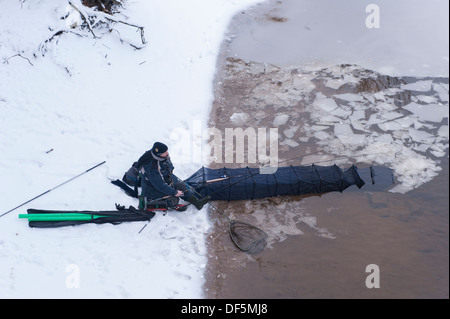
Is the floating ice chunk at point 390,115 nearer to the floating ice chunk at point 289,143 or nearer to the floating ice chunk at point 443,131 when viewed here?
the floating ice chunk at point 443,131

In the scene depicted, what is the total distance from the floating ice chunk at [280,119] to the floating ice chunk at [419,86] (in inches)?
110

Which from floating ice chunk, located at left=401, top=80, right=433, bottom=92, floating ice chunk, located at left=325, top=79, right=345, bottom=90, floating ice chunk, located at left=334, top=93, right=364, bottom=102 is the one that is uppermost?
floating ice chunk, located at left=325, top=79, right=345, bottom=90

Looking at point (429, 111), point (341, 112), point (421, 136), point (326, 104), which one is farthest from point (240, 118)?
point (429, 111)

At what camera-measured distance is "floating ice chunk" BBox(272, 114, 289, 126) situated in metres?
7.73

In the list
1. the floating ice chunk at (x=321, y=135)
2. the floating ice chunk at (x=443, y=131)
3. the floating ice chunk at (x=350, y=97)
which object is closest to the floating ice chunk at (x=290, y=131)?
the floating ice chunk at (x=321, y=135)

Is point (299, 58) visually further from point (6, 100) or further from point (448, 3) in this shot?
point (6, 100)

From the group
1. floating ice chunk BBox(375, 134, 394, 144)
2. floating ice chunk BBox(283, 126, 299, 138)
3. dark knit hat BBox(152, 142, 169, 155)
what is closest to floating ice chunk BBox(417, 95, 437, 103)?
floating ice chunk BBox(375, 134, 394, 144)

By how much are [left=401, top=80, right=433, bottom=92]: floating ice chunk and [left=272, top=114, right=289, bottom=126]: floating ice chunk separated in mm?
2782

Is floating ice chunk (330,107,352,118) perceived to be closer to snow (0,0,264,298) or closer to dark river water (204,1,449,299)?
dark river water (204,1,449,299)

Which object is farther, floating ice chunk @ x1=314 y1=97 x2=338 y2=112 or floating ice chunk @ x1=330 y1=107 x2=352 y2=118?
floating ice chunk @ x1=314 y1=97 x2=338 y2=112

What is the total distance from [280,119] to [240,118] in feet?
2.76

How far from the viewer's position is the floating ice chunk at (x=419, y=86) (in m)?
8.14

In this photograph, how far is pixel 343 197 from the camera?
243 inches

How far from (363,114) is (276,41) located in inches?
143
